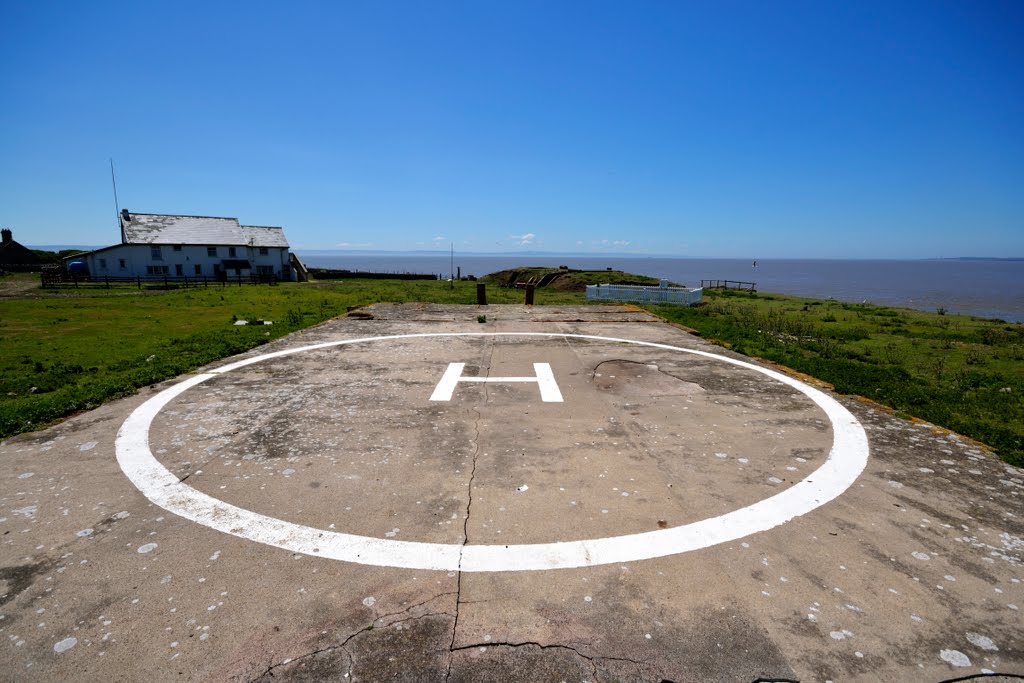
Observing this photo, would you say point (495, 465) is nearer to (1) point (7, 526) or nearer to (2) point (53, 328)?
(1) point (7, 526)

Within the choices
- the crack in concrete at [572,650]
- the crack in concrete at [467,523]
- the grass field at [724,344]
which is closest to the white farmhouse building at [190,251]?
the grass field at [724,344]

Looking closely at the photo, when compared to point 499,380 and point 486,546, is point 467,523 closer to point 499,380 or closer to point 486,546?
point 486,546

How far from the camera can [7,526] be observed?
407 centimetres

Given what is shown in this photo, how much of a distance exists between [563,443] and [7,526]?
18.3 ft

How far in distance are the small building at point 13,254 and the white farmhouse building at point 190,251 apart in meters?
13.7

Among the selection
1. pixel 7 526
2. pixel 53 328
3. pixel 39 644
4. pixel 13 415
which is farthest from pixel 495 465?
pixel 53 328

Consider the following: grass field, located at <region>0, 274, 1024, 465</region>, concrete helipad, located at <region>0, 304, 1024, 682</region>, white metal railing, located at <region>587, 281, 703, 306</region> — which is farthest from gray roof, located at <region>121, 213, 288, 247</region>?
concrete helipad, located at <region>0, 304, 1024, 682</region>

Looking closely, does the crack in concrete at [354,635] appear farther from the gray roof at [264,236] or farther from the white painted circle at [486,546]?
the gray roof at [264,236]

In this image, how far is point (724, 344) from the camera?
40.2 feet

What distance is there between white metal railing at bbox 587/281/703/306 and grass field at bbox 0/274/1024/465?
532 cm

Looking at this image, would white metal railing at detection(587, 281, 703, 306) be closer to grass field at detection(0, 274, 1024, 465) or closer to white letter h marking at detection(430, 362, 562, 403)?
grass field at detection(0, 274, 1024, 465)

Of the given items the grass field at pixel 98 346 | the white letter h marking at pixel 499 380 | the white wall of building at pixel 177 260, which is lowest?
the white letter h marking at pixel 499 380

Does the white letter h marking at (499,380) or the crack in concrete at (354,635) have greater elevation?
the white letter h marking at (499,380)

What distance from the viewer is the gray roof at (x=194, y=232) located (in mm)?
48050
